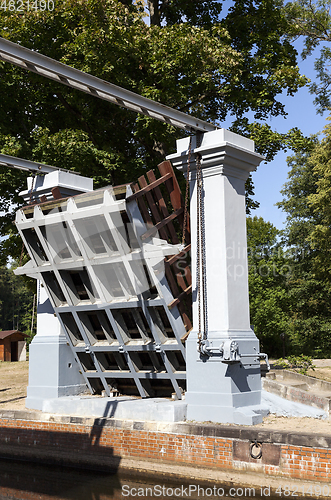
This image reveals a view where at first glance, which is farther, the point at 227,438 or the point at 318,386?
the point at 318,386

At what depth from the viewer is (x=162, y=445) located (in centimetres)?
681

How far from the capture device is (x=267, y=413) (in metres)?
7.39

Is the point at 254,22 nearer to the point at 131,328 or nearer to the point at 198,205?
the point at 198,205

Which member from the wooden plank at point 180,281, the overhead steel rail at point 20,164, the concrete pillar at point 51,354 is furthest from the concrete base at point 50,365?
the wooden plank at point 180,281

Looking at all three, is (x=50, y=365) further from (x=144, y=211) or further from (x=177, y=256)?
(x=144, y=211)

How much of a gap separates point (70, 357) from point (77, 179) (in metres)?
3.70

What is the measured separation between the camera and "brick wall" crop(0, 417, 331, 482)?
18.5 feet

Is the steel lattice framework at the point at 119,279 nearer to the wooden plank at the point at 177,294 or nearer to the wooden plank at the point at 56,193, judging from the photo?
the wooden plank at the point at 177,294

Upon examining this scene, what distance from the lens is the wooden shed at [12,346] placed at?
27067 millimetres

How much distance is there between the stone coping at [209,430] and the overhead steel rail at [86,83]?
4452 mm

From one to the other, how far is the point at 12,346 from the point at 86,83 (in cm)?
2333

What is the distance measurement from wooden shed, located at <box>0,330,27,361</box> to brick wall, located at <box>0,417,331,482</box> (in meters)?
19.2

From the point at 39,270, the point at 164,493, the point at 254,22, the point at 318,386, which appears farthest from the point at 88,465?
the point at 254,22

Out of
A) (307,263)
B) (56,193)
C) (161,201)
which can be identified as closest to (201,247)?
(161,201)
